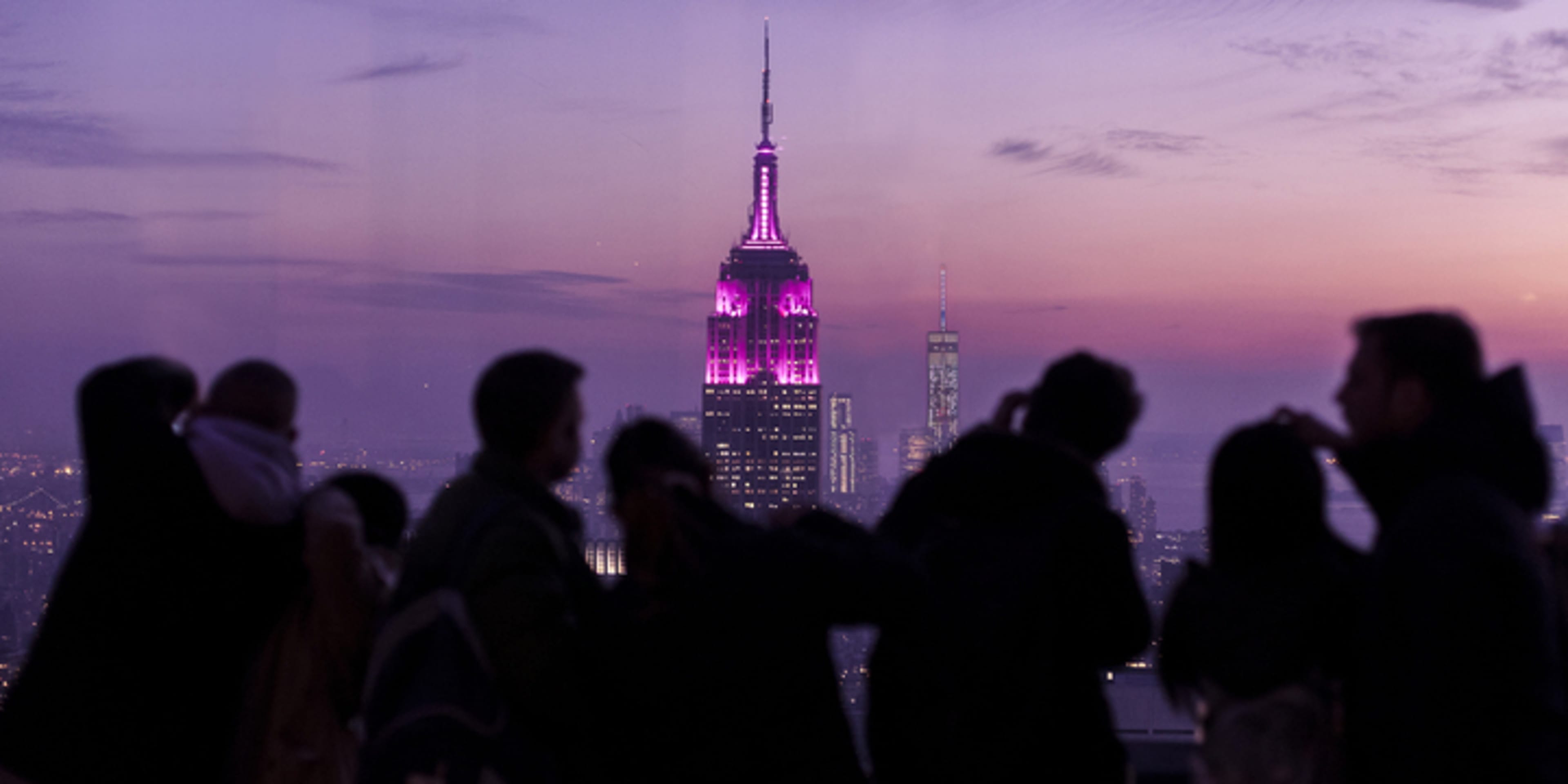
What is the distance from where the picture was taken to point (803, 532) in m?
2.37

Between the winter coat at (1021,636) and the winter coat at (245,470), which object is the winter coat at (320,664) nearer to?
the winter coat at (245,470)

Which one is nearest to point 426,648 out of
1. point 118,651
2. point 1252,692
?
point 118,651

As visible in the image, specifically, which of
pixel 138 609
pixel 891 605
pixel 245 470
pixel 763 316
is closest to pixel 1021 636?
pixel 891 605

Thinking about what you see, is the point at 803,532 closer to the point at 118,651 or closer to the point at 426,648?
the point at 426,648

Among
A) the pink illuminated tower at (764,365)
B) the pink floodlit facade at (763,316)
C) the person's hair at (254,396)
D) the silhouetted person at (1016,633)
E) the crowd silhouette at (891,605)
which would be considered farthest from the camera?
the pink floodlit facade at (763,316)

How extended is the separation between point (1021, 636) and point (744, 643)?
0.62 metres

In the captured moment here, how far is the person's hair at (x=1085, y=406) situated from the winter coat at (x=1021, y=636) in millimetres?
125

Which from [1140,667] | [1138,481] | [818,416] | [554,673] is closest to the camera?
[554,673]

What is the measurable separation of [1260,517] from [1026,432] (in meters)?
0.55

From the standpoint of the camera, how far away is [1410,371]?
7.63 feet

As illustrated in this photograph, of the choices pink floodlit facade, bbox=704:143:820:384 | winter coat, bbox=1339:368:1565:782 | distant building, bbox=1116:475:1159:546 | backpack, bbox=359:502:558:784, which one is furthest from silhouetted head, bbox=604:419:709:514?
pink floodlit facade, bbox=704:143:820:384

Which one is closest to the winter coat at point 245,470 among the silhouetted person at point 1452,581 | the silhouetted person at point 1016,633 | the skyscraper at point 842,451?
the silhouetted person at point 1016,633

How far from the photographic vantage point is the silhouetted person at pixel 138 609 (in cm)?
277

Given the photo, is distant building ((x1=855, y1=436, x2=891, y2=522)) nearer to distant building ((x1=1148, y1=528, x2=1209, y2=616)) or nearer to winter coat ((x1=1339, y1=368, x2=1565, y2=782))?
distant building ((x1=1148, y1=528, x2=1209, y2=616))
